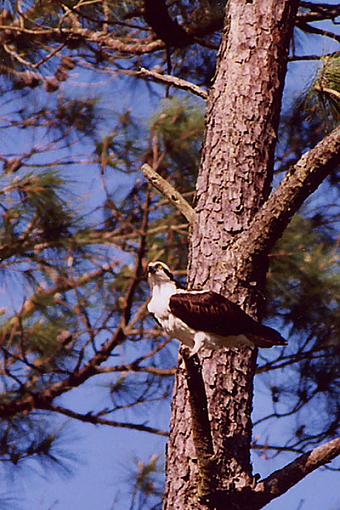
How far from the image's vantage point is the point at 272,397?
391 centimetres

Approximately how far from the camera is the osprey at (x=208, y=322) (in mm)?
2064

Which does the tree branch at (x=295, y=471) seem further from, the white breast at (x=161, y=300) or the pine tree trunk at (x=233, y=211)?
the white breast at (x=161, y=300)

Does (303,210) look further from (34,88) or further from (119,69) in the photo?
(34,88)

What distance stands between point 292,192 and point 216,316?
0.30 m

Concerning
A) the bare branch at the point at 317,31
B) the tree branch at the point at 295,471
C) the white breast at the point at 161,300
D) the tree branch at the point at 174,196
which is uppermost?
the bare branch at the point at 317,31

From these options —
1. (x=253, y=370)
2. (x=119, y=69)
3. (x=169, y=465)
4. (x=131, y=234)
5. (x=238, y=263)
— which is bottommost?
(x=169, y=465)

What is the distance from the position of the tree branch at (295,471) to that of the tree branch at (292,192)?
0.44m

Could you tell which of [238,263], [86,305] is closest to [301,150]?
[86,305]

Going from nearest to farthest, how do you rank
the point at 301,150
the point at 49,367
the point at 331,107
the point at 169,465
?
the point at 169,465 < the point at 331,107 < the point at 49,367 < the point at 301,150

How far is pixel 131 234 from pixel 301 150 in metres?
0.79

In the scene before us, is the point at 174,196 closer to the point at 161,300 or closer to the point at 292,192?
the point at 161,300

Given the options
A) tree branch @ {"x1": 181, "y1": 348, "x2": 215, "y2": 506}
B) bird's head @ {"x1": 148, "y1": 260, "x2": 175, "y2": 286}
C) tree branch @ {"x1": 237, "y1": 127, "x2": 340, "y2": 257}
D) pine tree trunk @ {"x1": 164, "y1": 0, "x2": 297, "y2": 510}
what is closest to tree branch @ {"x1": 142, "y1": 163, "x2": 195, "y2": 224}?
pine tree trunk @ {"x1": 164, "y1": 0, "x2": 297, "y2": 510}

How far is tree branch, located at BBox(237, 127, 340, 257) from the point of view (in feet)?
6.55

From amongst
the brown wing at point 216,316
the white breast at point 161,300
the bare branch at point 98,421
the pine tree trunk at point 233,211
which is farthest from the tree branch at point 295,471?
the bare branch at point 98,421
